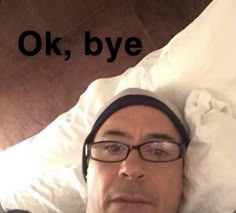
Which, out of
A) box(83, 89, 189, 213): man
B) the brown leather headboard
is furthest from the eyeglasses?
the brown leather headboard

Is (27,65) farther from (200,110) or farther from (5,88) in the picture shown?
(200,110)

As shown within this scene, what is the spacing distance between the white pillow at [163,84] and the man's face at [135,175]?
0.06m

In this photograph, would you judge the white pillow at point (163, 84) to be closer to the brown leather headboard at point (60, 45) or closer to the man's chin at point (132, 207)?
the man's chin at point (132, 207)

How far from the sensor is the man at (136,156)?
3.41ft

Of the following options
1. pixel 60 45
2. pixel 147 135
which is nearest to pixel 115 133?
pixel 147 135

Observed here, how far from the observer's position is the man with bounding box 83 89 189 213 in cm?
104

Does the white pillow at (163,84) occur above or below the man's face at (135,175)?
above

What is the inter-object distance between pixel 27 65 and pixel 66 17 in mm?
192

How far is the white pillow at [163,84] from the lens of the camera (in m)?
1.08

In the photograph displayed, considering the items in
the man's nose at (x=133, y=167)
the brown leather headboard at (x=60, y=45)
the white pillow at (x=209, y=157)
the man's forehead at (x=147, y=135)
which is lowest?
the white pillow at (x=209, y=157)

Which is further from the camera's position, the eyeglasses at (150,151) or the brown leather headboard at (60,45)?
the brown leather headboard at (60,45)

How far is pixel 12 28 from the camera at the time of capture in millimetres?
1715

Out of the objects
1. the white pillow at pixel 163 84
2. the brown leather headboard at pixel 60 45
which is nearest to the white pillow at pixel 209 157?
the white pillow at pixel 163 84

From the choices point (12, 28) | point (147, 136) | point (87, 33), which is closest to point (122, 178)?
point (147, 136)
